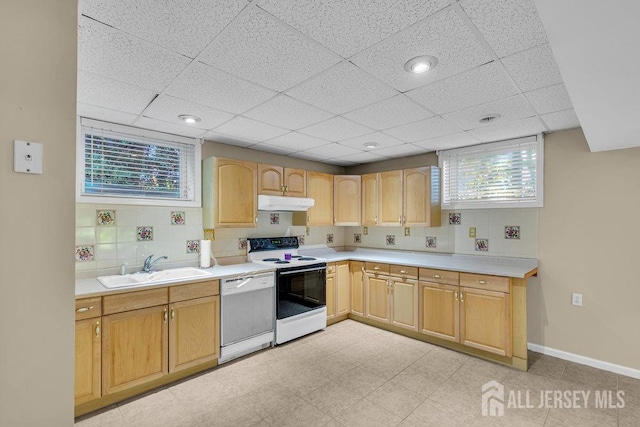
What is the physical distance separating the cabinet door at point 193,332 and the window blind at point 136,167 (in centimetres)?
117

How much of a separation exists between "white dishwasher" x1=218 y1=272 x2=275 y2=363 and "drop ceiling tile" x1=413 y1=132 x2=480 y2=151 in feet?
7.50

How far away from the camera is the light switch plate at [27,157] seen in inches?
35.7

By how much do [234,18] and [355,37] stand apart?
22.4 inches

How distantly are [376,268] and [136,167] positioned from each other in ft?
9.46

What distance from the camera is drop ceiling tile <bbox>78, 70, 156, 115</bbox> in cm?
190

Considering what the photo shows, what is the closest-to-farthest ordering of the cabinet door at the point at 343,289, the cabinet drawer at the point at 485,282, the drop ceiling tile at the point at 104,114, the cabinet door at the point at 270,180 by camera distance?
the drop ceiling tile at the point at 104,114 → the cabinet drawer at the point at 485,282 → the cabinet door at the point at 270,180 → the cabinet door at the point at 343,289

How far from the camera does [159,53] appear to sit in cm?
160

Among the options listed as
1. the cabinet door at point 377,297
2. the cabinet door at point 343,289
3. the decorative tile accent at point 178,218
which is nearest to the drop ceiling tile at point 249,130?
the decorative tile accent at point 178,218

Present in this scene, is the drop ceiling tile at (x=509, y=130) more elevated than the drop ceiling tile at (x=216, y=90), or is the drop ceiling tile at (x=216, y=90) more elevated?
the drop ceiling tile at (x=216, y=90)

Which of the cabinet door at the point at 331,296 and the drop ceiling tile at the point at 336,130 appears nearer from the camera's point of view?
the drop ceiling tile at the point at 336,130

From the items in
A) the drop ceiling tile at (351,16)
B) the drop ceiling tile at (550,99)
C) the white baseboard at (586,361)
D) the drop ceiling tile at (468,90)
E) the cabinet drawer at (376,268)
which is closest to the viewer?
the drop ceiling tile at (351,16)

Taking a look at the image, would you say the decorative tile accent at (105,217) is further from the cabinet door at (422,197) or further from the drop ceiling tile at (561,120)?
the drop ceiling tile at (561,120)

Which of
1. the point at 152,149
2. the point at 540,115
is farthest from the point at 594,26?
the point at 152,149

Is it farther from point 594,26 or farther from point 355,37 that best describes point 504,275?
point 355,37
